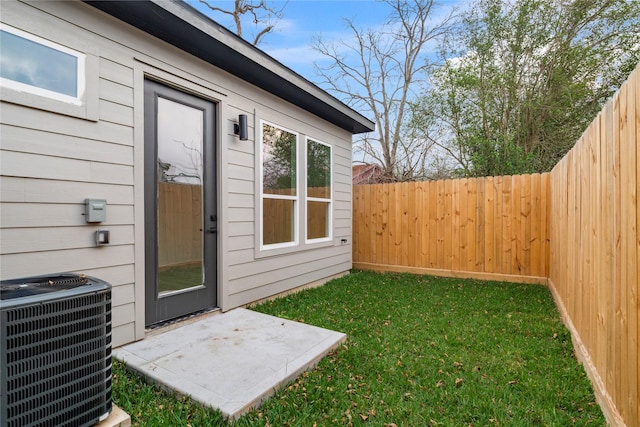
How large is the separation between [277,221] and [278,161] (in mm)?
832

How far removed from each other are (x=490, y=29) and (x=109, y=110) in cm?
937

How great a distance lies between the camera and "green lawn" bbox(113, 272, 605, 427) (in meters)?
1.91

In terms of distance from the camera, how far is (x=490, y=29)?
844 cm

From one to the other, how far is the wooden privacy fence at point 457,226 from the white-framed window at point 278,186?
241cm

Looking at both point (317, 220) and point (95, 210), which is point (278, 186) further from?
point (95, 210)

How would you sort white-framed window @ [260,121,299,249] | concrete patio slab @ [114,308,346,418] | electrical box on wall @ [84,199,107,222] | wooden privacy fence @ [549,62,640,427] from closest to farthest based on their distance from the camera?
wooden privacy fence @ [549,62,640,427]
concrete patio slab @ [114,308,346,418]
electrical box on wall @ [84,199,107,222]
white-framed window @ [260,121,299,249]

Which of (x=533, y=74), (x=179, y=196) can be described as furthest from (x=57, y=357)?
(x=533, y=74)

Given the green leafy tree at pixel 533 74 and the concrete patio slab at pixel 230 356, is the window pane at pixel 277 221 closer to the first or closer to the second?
the concrete patio slab at pixel 230 356

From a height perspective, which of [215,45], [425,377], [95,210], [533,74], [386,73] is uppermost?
[386,73]

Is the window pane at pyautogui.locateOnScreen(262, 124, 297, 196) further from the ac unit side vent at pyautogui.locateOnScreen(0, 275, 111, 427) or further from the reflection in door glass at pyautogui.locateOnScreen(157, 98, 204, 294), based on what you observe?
the ac unit side vent at pyautogui.locateOnScreen(0, 275, 111, 427)

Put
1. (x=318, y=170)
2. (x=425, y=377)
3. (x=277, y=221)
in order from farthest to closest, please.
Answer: (x=318, y=170)
(x=277, y=221)
(x=425, y=377)

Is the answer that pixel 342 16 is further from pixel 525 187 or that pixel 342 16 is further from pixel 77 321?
pixel 77 321

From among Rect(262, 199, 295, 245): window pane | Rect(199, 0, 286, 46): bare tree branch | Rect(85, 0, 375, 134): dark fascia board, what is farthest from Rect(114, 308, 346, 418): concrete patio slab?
Rect(199, 0, 286, 46): bare tree branch

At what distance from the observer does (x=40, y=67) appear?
7.22 feet
